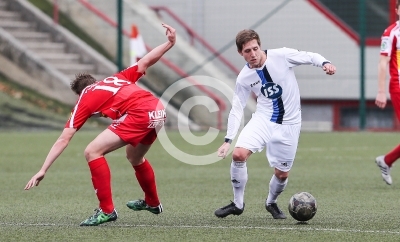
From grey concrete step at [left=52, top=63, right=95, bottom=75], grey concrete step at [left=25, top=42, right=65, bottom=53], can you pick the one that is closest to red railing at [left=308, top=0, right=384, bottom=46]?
grey concrete step at [left=52, top=63, right=95, bottom=75]

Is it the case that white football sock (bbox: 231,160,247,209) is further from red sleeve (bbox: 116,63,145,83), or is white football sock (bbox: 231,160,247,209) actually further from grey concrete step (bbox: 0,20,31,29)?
grey concrete step (bbox: 0,20,31,29)

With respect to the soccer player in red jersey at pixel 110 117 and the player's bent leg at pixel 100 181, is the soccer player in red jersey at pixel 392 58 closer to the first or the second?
the soccer player in red jersey at pixel 110 117

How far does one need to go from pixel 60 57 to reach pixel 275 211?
A: 13958 millimetres

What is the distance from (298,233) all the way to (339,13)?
1602 centimetres

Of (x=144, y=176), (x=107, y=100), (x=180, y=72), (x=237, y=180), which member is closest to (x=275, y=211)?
(x=237, y=180)

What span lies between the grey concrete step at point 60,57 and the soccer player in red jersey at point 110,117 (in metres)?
13.6

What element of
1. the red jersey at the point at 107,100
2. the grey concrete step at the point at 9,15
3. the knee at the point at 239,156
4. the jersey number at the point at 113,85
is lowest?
the grey concrete step at the point at 9,15

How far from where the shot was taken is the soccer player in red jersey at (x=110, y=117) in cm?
746

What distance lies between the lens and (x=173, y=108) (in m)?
21.0

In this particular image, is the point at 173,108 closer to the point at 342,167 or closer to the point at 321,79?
the point at 321,79

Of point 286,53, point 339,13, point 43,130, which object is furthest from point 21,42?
point 286,53

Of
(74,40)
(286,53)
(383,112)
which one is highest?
(286,53)

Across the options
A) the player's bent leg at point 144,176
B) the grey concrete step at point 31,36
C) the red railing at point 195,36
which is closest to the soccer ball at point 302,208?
the player's bent leg at point 144,176

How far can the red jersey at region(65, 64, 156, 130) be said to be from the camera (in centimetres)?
749
